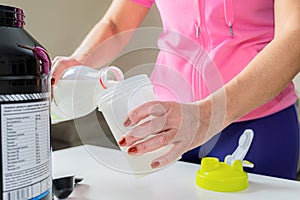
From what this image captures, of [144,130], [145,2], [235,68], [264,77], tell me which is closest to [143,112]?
[144,130]

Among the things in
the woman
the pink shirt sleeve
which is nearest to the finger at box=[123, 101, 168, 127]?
the woman

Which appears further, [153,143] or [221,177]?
[221,177]

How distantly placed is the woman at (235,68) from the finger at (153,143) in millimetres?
88

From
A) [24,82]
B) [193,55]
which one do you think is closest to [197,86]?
[193,55]

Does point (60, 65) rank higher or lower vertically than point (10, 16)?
lower

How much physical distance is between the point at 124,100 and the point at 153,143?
65mm

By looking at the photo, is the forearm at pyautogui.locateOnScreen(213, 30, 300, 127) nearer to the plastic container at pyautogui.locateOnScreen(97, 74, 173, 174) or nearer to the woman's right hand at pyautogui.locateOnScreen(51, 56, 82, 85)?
the plastic container at pyautogui.locateOnScreen(97, 74, 173, 174)

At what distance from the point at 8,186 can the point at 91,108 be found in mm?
312

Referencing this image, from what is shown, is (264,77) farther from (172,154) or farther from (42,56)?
(42,56)

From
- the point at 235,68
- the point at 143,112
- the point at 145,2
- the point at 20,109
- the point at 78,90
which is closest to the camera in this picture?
the point at 20,109

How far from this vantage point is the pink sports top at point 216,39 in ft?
2.88

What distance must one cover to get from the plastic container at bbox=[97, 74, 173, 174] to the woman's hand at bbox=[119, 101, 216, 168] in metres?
0.02

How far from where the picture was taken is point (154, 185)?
736 millimetres

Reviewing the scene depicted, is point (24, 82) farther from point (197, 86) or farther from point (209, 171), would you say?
point (197, 86)
